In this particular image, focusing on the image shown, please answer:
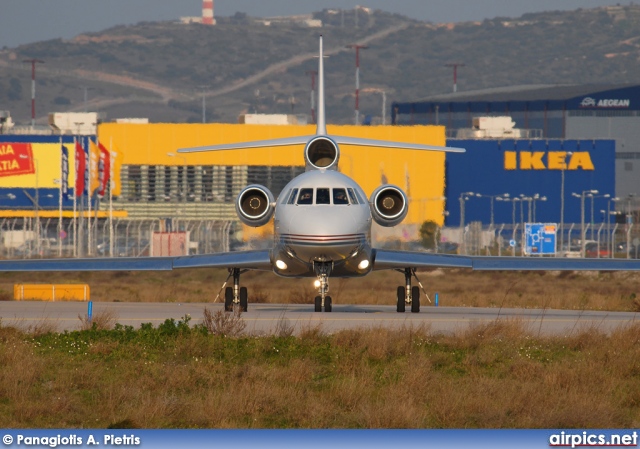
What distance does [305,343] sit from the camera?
17797mm

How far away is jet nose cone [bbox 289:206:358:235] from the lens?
81.9ft

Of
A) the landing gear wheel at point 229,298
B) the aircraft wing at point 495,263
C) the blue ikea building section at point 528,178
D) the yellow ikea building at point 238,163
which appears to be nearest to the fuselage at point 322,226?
the aircraft wing at point 495,263

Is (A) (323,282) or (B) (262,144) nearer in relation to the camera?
(A) (323,282)

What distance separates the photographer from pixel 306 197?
25750 millimetres

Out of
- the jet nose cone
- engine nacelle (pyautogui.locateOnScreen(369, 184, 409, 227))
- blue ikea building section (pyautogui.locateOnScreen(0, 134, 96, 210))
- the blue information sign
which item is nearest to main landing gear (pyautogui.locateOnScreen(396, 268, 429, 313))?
engine nacelle (pyautogui.locateOnScreen(369, 184, 409, 227))

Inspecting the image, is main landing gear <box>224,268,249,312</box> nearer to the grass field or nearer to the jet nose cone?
the jet nose cone

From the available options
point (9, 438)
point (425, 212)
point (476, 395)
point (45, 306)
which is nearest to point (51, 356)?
point (476, 395)

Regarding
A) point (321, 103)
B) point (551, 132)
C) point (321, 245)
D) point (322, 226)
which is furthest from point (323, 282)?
point (551, 132)

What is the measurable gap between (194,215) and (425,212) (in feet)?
64.3

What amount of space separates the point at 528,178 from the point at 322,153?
77.1 meters

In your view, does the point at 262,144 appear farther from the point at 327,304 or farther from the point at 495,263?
the point at 495,263

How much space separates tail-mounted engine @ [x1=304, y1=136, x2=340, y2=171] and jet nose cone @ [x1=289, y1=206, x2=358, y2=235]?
3.54m

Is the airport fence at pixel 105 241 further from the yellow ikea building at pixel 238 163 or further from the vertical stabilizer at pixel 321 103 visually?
the vertical stabilizer at pixel 321 103

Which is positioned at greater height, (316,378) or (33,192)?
(33,192)
